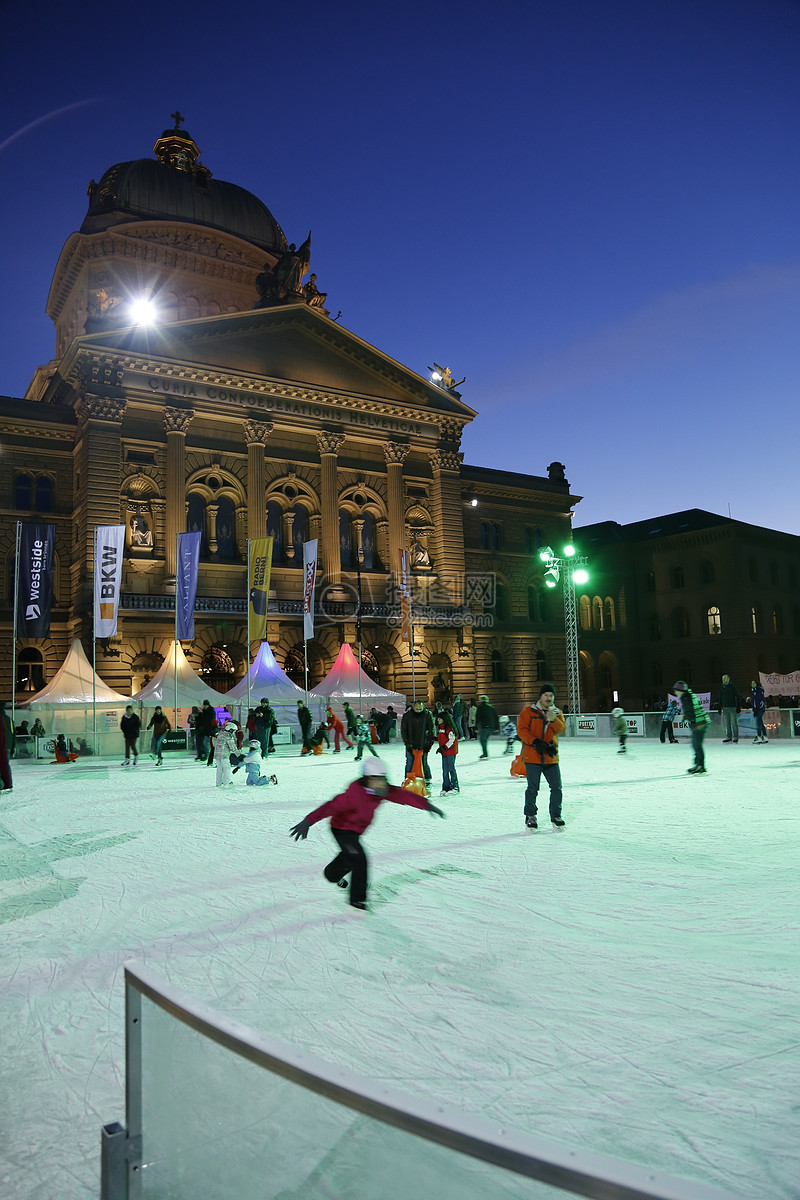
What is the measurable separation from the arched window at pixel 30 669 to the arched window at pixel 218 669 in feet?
22.9

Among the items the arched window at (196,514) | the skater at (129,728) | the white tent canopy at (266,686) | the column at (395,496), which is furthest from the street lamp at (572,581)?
the arched window at (196,514)

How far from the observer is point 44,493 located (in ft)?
128

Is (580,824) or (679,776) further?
(679,776)

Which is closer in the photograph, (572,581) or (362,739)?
(362,739)

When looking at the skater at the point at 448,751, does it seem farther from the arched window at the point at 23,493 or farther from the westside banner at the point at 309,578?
the arched window at the point at 23,493

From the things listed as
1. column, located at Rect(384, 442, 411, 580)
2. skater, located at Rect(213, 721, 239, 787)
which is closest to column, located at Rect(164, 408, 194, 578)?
column, located at Rect(384, 442, 411, 580)

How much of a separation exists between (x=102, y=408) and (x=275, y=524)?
9.87 meters

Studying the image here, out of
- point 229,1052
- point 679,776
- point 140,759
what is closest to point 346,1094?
point 229,1052

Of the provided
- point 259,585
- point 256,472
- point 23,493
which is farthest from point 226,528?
point 23,493

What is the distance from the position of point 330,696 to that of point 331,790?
1671cm

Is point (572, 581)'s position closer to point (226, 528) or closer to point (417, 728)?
point (226, 528)

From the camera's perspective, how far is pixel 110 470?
37094mm

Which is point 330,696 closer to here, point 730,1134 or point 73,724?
point 73,724

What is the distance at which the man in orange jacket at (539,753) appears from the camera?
1020 centimetres
